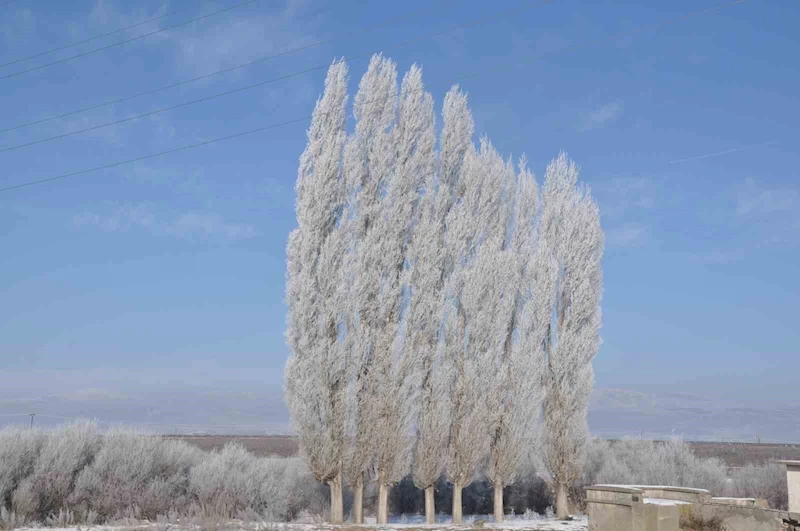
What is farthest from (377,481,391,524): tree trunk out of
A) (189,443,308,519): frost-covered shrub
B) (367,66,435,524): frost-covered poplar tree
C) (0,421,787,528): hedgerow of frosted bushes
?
(189,443,308,519): frost-covered shrub

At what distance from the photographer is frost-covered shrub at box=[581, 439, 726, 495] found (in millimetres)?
17828

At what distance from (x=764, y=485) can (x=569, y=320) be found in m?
6.68

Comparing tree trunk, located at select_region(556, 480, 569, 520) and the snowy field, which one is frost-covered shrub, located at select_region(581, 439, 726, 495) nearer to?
tree trunk, located at select_region(556, 480, 569, 520)

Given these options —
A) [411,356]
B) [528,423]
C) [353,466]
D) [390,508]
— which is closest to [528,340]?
[528,423]

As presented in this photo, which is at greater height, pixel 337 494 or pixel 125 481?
pixel 125 481

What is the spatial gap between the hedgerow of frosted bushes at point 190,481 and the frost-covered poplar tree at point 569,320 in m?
2.29

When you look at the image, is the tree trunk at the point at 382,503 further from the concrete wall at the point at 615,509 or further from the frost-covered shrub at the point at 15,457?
the frost-covered shrub at the point at 15,457

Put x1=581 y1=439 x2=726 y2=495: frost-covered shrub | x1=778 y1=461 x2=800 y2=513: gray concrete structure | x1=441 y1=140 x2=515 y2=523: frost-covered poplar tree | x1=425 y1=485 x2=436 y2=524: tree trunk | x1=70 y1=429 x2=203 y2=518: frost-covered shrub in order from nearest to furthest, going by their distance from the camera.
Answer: x1=778 y1=461 x2=800 y2=513: gray concrete structure < x1=70 y1=429 x2=203 y2=518: frost-covered shrub < x1=425 y1=485 x2=436 y2=524: tree trunk < x1=441 y1=140 x2=515 y2=523: frost-covered poplar tree < x1=581 y1=439 x2=726 y2=495: frost-covered shrub

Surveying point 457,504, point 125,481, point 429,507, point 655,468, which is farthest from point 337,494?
point 655,468

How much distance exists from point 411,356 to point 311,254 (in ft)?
9.43

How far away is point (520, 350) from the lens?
15.5m

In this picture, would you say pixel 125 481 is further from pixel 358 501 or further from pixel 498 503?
pixel 498 503

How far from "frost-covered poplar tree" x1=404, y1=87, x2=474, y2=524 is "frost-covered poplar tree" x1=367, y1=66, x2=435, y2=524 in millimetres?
221

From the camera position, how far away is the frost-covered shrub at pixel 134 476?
13695mm
